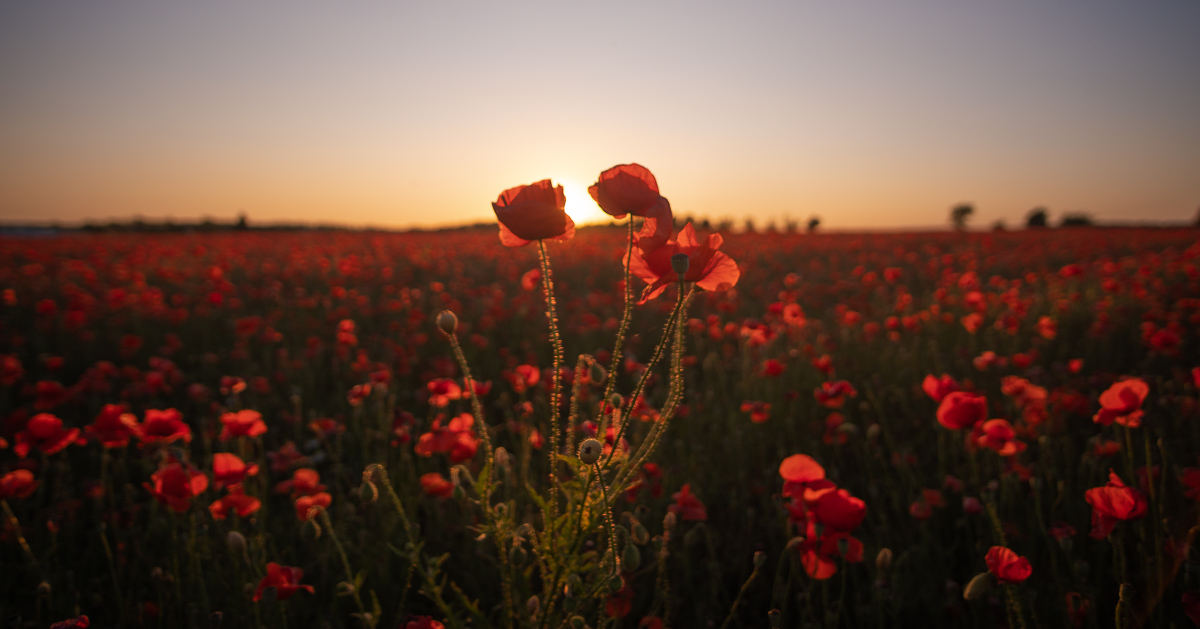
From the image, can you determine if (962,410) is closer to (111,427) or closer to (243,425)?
(243,425)

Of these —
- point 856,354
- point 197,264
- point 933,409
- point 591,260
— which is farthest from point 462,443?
point 197,264

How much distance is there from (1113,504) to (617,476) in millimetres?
1093

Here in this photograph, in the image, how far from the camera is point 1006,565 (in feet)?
3.84

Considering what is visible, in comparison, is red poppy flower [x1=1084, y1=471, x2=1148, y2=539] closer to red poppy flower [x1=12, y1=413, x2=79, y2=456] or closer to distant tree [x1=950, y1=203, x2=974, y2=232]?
red poppy flower [x1=12, y1=413, x2=79, y2=456]

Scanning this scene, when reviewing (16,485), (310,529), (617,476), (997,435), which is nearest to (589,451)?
(617,476)

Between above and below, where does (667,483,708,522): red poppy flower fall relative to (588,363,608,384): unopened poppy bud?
below

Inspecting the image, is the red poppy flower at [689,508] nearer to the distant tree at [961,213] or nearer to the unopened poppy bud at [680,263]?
the unopened poppy bud at [680,263]

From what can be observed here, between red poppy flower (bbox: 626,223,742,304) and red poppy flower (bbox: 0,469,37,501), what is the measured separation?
79.5 inches

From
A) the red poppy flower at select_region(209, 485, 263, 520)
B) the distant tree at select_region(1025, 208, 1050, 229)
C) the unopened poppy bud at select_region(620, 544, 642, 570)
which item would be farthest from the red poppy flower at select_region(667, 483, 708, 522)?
the distant tree at select_region(1025, 208, 1050, 229)

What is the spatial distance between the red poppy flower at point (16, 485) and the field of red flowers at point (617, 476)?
1 centimetres

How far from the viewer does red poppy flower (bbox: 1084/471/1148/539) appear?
3.89 feet

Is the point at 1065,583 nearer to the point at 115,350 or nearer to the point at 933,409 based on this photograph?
the point at 933,409

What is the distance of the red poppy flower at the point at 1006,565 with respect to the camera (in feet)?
3.76

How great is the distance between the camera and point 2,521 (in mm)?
2145
